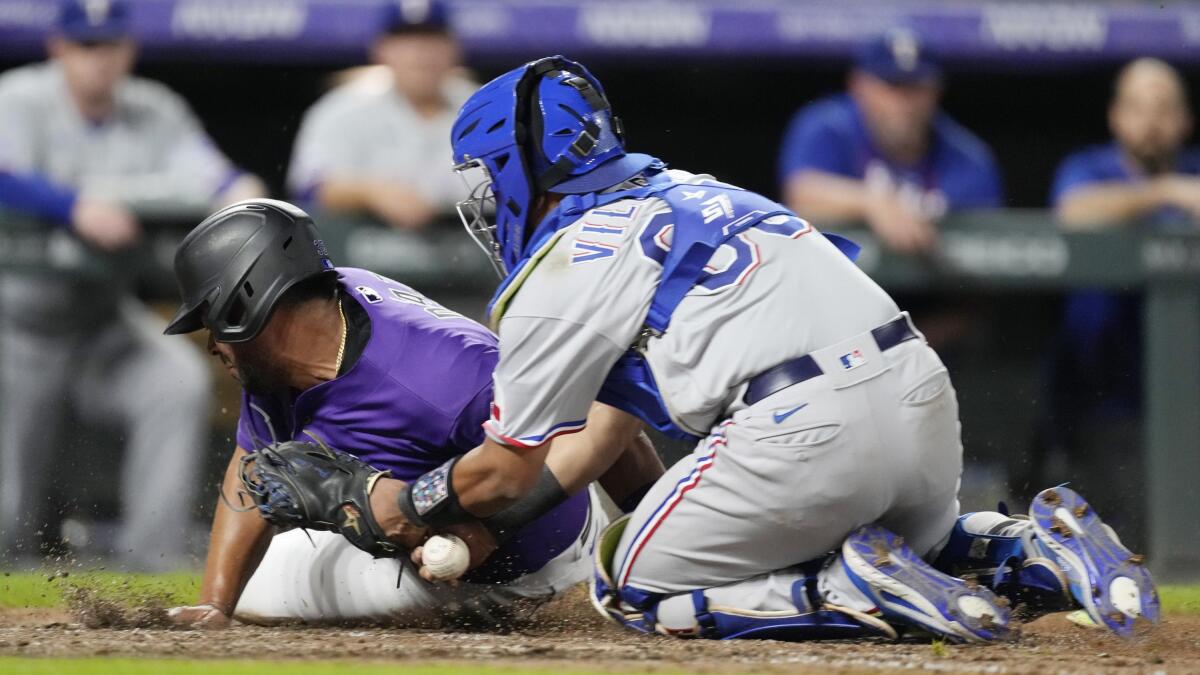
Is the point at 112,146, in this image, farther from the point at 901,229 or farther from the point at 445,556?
the point at 445,556

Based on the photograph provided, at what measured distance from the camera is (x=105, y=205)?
749cm

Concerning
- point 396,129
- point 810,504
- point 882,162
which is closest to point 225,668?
point 810,504

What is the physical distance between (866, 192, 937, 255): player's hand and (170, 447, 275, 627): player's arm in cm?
359

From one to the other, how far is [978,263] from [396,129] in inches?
108

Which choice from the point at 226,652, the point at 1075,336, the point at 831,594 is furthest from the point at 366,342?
the point at 1075,336

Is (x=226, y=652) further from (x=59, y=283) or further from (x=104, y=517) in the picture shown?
(x=59, y=283)

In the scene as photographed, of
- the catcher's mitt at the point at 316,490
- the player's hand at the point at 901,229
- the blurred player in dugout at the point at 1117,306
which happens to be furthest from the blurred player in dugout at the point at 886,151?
the catcher's mitt at the point at 316,490

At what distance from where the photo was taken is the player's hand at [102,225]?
744 cm

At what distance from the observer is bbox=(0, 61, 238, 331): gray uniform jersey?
7562mm

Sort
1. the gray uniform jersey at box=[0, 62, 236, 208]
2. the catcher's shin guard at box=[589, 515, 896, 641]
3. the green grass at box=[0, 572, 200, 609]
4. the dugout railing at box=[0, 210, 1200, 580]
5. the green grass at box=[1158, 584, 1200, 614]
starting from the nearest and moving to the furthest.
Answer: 1. the catcher's shin guard at box=[589, 515, 896, 641]
2. the green grass at box=[1158, 584, 1200, 614]
3. the green grass at box=[0, 572, 200, 609]
4. the dugout railing at box=[0, 210, 1200, 580]
5. the gray uniform jersey at box=[0, 62, 236, 208]

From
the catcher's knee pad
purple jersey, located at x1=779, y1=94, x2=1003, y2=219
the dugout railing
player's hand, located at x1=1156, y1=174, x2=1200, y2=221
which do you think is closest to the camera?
the catcher's knee pad

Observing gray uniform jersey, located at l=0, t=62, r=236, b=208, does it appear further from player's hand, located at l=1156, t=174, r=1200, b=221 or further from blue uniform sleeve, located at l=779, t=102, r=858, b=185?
player's hand, located at l=1156, t=174, r=1200, b=221

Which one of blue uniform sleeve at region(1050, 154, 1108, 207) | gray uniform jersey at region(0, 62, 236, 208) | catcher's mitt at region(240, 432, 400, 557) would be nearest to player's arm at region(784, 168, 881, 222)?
blue uniform sleeve at region(1050, 154, 1108, 207)

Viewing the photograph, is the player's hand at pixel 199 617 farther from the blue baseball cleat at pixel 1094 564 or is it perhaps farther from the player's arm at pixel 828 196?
the player's arm at pixel 828 196
